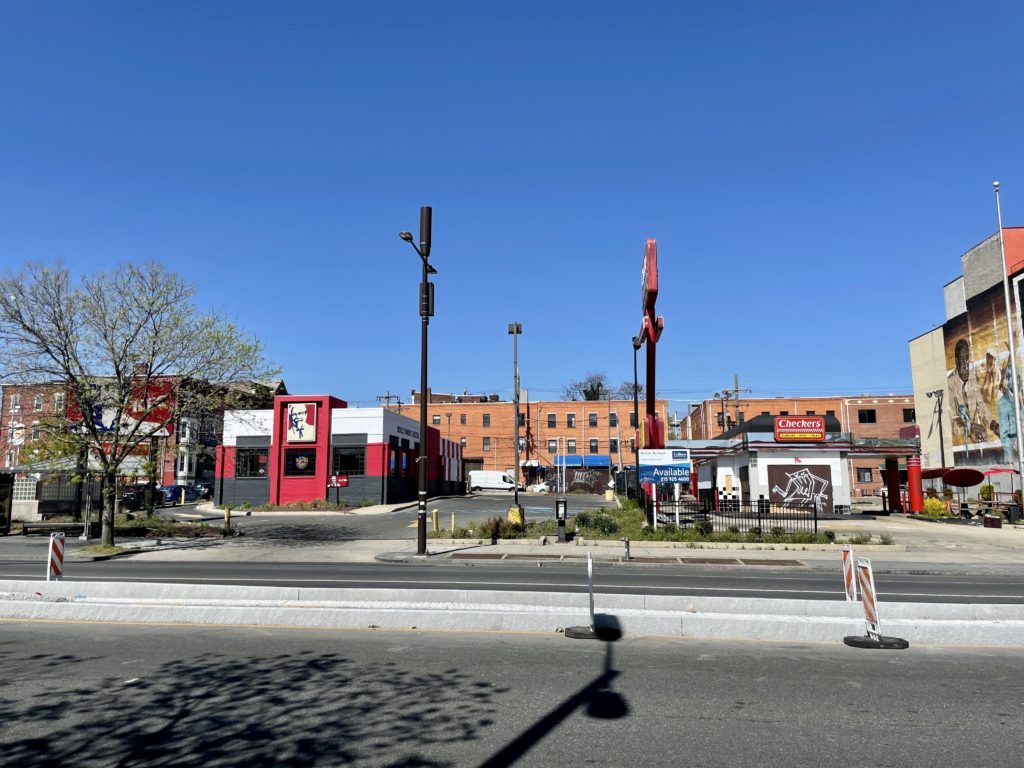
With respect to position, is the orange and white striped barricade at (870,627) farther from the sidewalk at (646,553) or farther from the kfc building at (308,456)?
the kfc building at (308,456)

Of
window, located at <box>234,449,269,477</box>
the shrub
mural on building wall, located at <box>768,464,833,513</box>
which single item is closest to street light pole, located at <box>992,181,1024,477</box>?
mural on building wall, located at <box>768,464,833,513</box>

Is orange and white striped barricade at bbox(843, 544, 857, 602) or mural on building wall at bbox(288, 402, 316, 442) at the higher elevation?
mural on building wall at bbox(288, 402, 316, 442)

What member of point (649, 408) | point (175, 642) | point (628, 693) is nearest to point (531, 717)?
point (628, 693)

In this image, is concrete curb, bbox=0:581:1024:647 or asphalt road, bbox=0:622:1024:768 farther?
concrete curb, bbox=0:581:1024:647

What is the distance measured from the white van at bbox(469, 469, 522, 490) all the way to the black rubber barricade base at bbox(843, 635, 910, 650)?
208 feet

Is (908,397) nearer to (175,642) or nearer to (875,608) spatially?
(875,608)

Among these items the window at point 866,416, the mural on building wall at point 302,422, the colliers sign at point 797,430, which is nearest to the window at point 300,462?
the mural on building wall at point 302,422

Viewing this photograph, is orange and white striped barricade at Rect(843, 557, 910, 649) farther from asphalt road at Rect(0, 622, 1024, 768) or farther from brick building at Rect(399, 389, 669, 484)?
brick building at Rect(399, 389, 669, 484)

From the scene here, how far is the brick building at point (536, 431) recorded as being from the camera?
81.5 metres

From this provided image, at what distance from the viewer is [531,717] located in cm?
567

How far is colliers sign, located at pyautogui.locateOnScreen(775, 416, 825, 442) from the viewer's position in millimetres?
32000

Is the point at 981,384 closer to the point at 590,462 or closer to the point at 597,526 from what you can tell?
the point at 597,526

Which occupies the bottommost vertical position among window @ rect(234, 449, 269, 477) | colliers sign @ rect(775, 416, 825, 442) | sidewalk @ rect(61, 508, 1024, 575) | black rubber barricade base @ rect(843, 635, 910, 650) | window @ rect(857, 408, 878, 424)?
sidewalk @ rect(61, 508, 1024, 575)

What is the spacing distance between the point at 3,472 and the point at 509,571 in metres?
22.8
